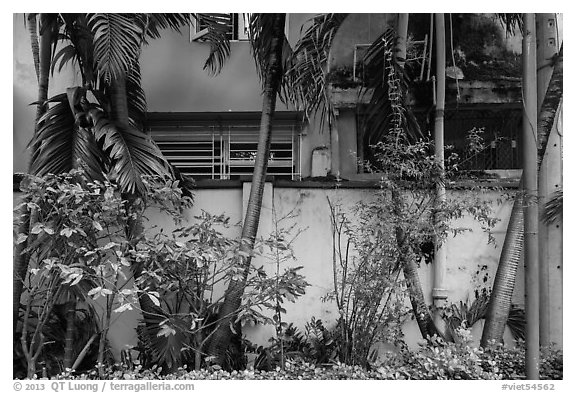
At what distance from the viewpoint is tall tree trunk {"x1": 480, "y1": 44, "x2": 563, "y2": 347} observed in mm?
5762

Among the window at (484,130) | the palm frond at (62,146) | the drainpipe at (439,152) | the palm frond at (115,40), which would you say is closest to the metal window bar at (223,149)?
the window at (484,130)

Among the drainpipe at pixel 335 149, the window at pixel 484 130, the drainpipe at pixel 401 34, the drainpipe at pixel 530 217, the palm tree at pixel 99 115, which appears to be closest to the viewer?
the drainpipe at pixel 530 217

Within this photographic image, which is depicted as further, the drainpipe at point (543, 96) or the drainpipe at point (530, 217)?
the drainpipe at point (543, 96)

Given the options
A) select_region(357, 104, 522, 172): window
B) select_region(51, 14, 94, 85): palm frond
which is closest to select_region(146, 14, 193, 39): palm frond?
select_region(51, 14, 94, 85): palm frond

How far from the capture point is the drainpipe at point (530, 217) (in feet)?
15.9

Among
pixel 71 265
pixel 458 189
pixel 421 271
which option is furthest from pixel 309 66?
pixel 71 265

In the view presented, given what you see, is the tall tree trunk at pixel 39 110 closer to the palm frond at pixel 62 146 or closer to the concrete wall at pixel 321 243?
the palm frond at pixel 62 146

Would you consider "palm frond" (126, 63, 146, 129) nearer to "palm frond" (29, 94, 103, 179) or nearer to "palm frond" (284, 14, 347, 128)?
"palm frond" (29, 94, 103, 179)

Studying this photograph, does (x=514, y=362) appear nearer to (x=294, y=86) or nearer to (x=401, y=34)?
(x=294, y=86)

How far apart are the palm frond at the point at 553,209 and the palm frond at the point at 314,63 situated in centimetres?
263

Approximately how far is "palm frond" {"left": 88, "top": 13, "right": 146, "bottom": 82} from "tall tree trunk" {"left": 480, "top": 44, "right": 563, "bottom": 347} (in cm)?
411

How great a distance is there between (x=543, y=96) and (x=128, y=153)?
171 inches

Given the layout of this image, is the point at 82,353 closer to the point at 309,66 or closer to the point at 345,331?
the point at 345,331
